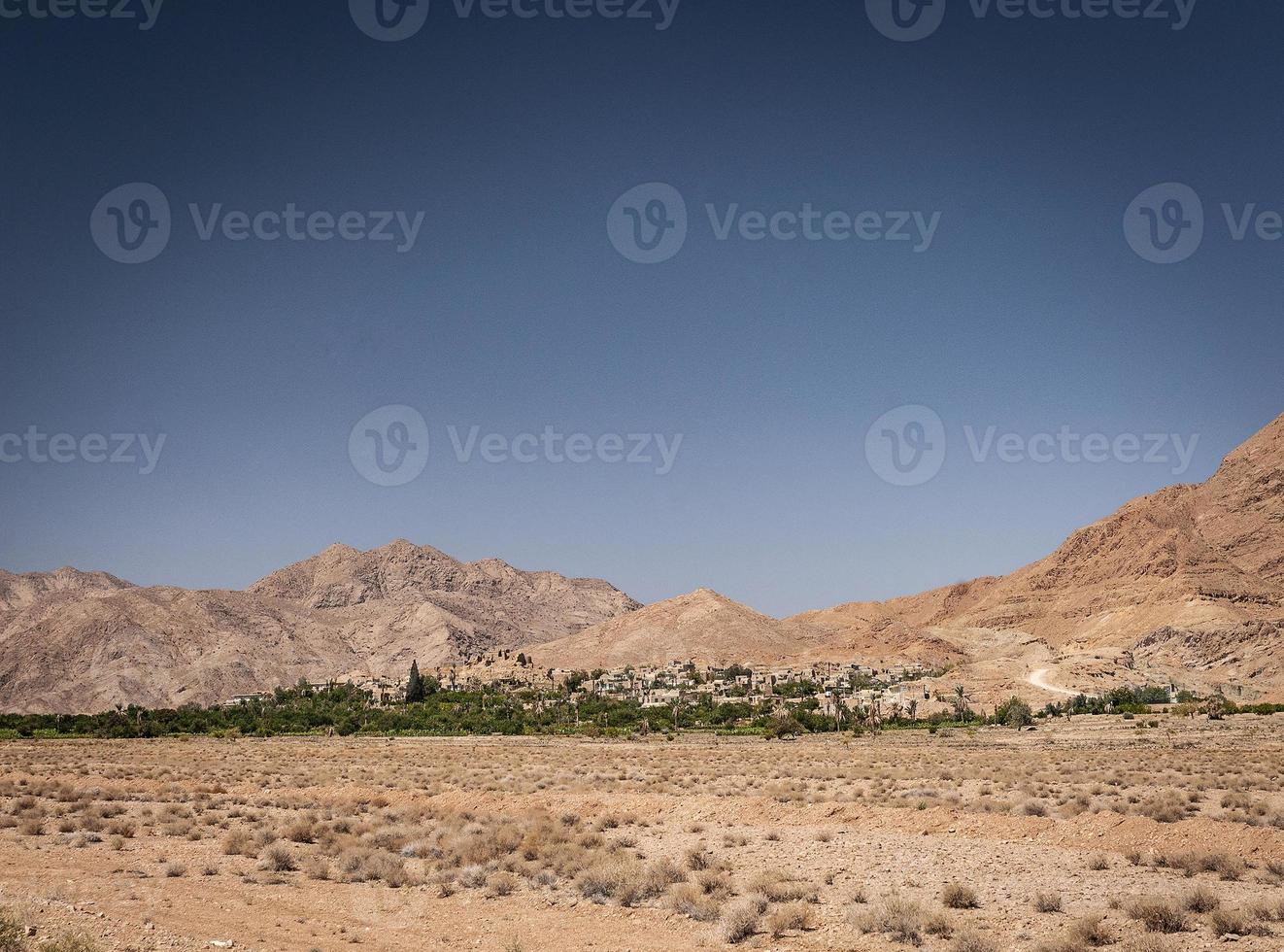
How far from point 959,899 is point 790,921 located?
287 cm

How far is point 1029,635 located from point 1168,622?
31.0m

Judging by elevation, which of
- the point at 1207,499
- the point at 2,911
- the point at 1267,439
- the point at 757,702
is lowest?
the point at 757,702

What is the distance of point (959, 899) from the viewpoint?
44.6 feet

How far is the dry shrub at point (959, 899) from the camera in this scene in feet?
44.5

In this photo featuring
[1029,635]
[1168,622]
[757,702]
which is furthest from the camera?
[1029,635]

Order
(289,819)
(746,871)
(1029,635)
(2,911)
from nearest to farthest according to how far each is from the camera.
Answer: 1. (2,911)
2. (746,871)
3. (289,819)
4. (1029,635)

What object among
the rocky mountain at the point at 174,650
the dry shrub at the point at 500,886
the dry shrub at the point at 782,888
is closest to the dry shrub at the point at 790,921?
the dry shrub at the point at 782,888

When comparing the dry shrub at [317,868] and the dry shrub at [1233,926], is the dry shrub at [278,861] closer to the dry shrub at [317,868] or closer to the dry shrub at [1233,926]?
the dry shrub at [317,868]

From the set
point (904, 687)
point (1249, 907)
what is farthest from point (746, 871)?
point (904, 687)

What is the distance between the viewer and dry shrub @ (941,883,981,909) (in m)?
13.6

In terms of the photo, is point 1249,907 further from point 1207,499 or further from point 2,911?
point 1207,499

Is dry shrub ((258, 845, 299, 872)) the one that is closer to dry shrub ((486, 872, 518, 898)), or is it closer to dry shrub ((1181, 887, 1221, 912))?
dry shrub ((486, 872, 518, 898))

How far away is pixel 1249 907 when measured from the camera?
1209 centimetres

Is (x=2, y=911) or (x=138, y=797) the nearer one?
(x=2, y=911)
